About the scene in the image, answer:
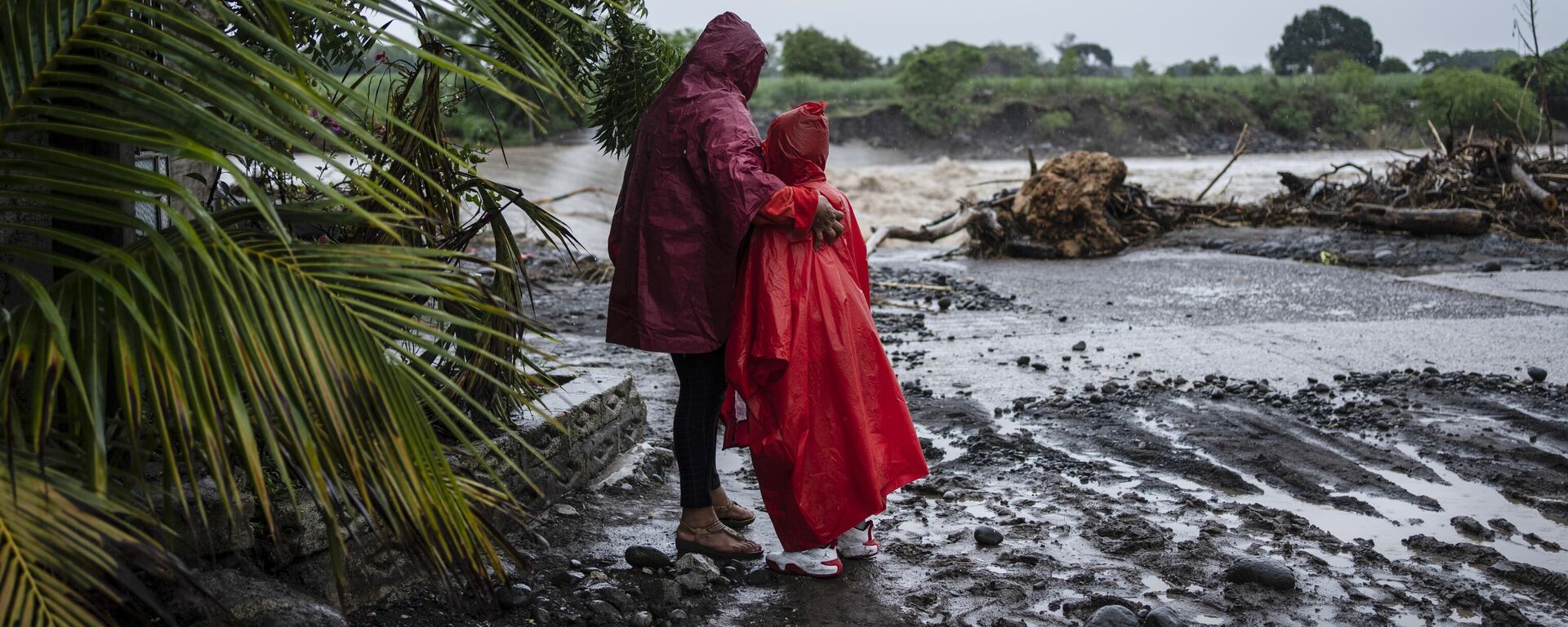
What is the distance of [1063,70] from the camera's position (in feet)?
150

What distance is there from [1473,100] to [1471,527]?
112 ft

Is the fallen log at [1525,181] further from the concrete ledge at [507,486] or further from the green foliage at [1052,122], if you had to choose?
the green foliage at [1052,122]

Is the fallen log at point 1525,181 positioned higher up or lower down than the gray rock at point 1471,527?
higher up

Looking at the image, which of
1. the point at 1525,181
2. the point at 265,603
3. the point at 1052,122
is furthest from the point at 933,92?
the point at 265,603

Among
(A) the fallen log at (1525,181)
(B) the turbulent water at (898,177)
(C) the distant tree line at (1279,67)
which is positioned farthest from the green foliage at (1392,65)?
(A) the fallen log at (1525,181)

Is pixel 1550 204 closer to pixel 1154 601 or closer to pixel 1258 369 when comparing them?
pixel 1258 369

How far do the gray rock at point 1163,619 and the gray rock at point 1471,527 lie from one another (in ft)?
4.27

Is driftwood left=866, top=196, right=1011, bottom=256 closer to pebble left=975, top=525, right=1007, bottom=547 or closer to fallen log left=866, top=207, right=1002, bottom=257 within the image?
fallen log left=866, top=207, right=1002, bottom=257

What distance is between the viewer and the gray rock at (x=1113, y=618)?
3016 mm

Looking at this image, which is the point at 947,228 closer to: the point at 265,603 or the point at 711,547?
the point at 711,547

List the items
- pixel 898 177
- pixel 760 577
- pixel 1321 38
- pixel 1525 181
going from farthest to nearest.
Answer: pixel 1321 38, pixel 898 177, pixel 1525 181, pixel 760 577

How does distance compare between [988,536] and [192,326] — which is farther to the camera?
[988,536]

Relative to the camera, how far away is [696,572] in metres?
3.41

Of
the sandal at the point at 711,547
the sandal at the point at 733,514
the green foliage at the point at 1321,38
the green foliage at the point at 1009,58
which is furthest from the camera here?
the green foliage at the point at 1009,58
